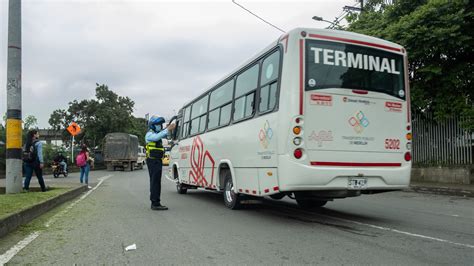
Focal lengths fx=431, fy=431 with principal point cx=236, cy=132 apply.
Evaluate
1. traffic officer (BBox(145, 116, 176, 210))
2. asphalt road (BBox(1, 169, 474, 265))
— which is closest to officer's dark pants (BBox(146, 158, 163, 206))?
traffic officer (BBox(145, 116, 176, 210))

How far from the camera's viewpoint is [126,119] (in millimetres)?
44469

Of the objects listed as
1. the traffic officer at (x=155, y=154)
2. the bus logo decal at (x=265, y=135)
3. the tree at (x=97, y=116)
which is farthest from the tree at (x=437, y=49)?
the tree at (x=97, y=116)

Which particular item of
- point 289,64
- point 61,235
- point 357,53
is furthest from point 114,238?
point 357,53

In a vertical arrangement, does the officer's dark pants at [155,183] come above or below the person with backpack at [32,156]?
below

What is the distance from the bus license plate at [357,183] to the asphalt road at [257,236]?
605 mm

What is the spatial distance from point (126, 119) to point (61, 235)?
3944 centimetres

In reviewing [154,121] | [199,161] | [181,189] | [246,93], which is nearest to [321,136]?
[246,93]

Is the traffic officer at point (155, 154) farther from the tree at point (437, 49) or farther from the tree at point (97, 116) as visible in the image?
the tree at point (97, 116)

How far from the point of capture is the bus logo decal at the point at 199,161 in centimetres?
1014

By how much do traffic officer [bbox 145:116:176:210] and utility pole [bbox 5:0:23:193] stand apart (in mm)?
3537

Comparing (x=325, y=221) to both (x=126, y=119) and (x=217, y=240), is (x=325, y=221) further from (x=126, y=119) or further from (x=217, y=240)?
(x=126, y=119)

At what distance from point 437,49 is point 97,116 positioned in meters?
35.6

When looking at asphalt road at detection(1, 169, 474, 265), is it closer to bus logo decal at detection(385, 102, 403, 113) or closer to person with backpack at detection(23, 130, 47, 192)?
bus logo decal at detection(385, 102, 403, 113)

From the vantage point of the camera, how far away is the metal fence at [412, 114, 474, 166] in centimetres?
1499
